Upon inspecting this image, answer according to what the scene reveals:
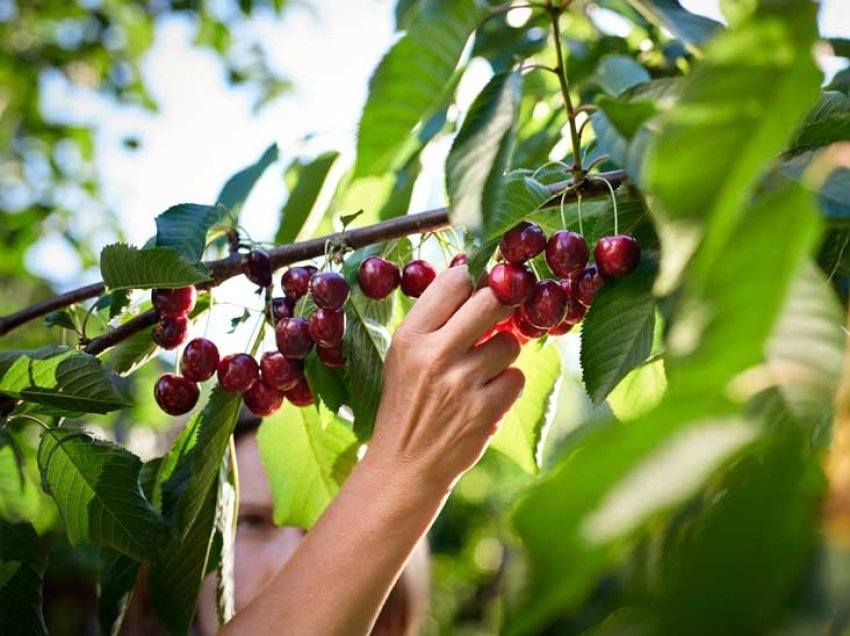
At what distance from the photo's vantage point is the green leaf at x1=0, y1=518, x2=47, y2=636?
0.89m

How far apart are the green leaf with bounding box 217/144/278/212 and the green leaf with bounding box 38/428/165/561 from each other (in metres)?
0.37

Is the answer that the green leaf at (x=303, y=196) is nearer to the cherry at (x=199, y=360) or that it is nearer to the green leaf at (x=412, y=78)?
the cherry at (x=199, y=360)

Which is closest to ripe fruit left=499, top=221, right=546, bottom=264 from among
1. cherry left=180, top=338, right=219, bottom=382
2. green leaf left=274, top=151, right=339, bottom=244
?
cherry left=180, top=338, right=219, bottom=382

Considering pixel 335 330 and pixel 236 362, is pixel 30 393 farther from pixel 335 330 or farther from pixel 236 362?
pixel 335 330

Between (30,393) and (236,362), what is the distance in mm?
218

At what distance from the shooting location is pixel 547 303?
34.7 inches

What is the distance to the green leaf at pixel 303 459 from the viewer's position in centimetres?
124

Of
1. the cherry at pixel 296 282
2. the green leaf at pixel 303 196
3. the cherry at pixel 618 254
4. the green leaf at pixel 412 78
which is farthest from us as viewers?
the green leaf at pixel 303 196

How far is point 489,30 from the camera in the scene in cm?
173

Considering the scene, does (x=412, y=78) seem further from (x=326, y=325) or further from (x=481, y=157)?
(x=326, y=325)

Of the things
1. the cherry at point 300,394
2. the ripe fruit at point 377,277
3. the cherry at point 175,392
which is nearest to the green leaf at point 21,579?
the cherry at point 175,392

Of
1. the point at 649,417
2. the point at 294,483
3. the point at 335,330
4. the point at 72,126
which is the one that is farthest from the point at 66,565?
the point at 649,417

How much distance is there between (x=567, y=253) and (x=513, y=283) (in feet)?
0.20

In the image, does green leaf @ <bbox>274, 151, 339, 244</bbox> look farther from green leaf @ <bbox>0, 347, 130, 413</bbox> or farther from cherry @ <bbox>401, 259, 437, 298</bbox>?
green leaf @ <bbox>0, 347, 130, 413</bbox>
